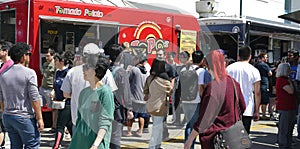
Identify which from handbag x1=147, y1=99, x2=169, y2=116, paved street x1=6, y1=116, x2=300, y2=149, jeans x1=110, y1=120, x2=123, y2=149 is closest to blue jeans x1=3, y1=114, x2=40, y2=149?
jeans x1=110, y1=120, x2=123, y2=149

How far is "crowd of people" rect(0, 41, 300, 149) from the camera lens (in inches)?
149

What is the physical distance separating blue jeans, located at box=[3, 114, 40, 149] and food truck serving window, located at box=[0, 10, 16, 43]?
462cm

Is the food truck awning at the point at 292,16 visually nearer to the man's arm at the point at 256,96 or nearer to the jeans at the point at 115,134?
the man's arm at the point at 256,96

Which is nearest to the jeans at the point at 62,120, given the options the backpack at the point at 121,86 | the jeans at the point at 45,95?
the backpack at the point at 121,86

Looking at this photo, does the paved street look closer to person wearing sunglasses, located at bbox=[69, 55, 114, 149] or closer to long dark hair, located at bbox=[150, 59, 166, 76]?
long dark hair, located at bbox=[150, 59, 166, 76]

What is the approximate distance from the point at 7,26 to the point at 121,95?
4.51 m

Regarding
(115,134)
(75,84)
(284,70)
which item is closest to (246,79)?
(284,70)

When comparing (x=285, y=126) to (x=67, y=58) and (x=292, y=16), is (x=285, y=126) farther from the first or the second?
(x=67, y=58)

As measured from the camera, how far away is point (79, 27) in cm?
887

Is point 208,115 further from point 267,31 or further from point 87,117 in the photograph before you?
point 267,31

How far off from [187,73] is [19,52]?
2.83 metres

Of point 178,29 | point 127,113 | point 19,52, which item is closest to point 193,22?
point 178,29

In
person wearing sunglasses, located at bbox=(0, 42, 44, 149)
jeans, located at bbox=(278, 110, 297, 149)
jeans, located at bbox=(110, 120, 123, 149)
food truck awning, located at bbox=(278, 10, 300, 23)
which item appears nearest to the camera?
person wearing sunglasses, located at bbox=(0, 42, 44, 149)

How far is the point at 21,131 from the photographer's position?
4.62 metres
